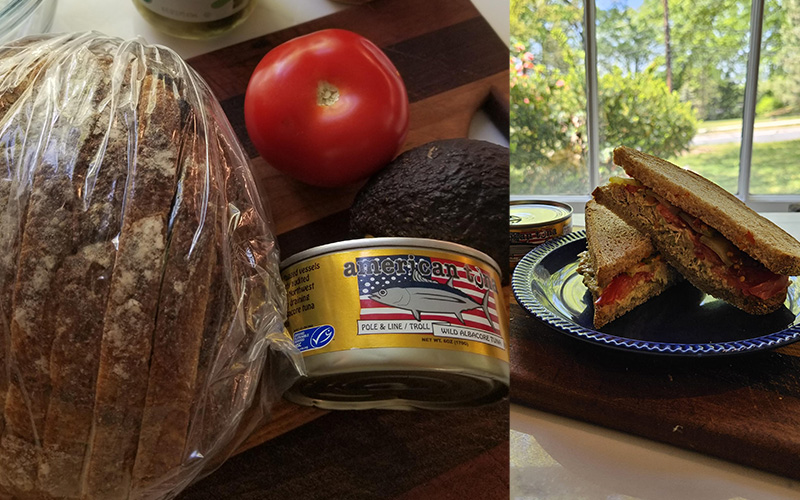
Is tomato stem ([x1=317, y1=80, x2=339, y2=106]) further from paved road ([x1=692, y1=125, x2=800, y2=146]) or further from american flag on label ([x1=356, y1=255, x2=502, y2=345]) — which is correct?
paved road ([x1=692, y1=125, x2=800, y2=146])

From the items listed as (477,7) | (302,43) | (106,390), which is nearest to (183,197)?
(106,390)

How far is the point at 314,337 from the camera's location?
19.3 inches

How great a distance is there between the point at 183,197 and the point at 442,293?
0.69 ft

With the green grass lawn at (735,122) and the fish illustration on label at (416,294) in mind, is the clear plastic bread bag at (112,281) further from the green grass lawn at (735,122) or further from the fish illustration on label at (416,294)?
the green grass lawn at (735,122)

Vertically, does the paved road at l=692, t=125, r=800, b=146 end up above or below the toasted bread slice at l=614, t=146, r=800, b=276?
above

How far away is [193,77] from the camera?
499mm

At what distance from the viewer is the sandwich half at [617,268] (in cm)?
51

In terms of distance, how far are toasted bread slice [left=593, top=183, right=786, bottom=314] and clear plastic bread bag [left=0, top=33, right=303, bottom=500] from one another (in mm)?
307

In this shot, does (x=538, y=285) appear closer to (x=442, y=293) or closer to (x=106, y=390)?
(x=442, y=293)

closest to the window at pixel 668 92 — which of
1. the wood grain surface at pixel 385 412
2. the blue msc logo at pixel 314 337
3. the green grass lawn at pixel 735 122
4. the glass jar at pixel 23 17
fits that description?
the green grass lawn at pixel 735 122

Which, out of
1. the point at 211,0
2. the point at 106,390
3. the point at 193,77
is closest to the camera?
the point at 106,390

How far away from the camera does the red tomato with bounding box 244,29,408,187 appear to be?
1.91 feet

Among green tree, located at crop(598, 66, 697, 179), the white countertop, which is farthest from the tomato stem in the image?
green tree, located at crop(598, 66, 697, 179)

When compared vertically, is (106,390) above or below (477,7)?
below
